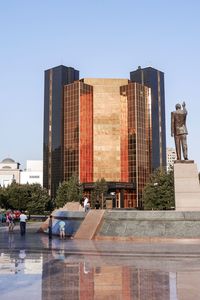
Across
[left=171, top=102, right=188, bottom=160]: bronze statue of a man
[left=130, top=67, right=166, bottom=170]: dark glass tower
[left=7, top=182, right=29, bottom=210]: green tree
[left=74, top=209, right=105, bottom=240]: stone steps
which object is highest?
[left=130, top=67, right=166, bottom=170]: dark glass tower

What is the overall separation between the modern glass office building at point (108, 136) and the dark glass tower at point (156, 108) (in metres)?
6.10

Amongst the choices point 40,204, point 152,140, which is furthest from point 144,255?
point 152,140

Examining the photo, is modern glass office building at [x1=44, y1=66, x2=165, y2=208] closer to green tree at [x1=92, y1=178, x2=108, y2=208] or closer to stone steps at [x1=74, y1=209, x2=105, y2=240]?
green tree at [x1=92, y1=178, x2=108, y2=208]

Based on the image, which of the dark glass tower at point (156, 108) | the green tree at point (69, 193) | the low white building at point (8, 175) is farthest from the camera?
the low white building at point (8, 175)

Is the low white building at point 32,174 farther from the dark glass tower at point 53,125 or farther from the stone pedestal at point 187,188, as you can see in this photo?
the stone pedestal at point 187,188

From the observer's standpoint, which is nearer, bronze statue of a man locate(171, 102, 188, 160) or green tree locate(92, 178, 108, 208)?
bronze statue of a man locate(171, 102, 188, 160)

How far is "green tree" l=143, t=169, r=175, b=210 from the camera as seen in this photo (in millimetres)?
61719

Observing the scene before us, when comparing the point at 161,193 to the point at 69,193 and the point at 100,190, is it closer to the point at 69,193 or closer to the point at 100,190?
the point at 69,193

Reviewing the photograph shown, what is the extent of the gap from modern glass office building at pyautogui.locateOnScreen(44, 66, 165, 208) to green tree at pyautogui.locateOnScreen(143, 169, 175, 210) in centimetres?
4142

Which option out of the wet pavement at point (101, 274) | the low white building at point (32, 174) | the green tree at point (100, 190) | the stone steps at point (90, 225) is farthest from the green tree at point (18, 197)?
the low white building at point (32, 174)

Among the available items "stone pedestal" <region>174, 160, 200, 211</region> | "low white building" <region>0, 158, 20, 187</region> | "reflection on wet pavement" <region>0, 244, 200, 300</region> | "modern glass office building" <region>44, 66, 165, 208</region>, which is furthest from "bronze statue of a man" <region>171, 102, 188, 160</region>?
"low white building" <region>0, 158, 20, 187</region>

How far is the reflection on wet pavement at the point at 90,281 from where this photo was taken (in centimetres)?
852

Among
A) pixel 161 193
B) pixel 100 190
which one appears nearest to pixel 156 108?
pixel 100 190

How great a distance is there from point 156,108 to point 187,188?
104m
